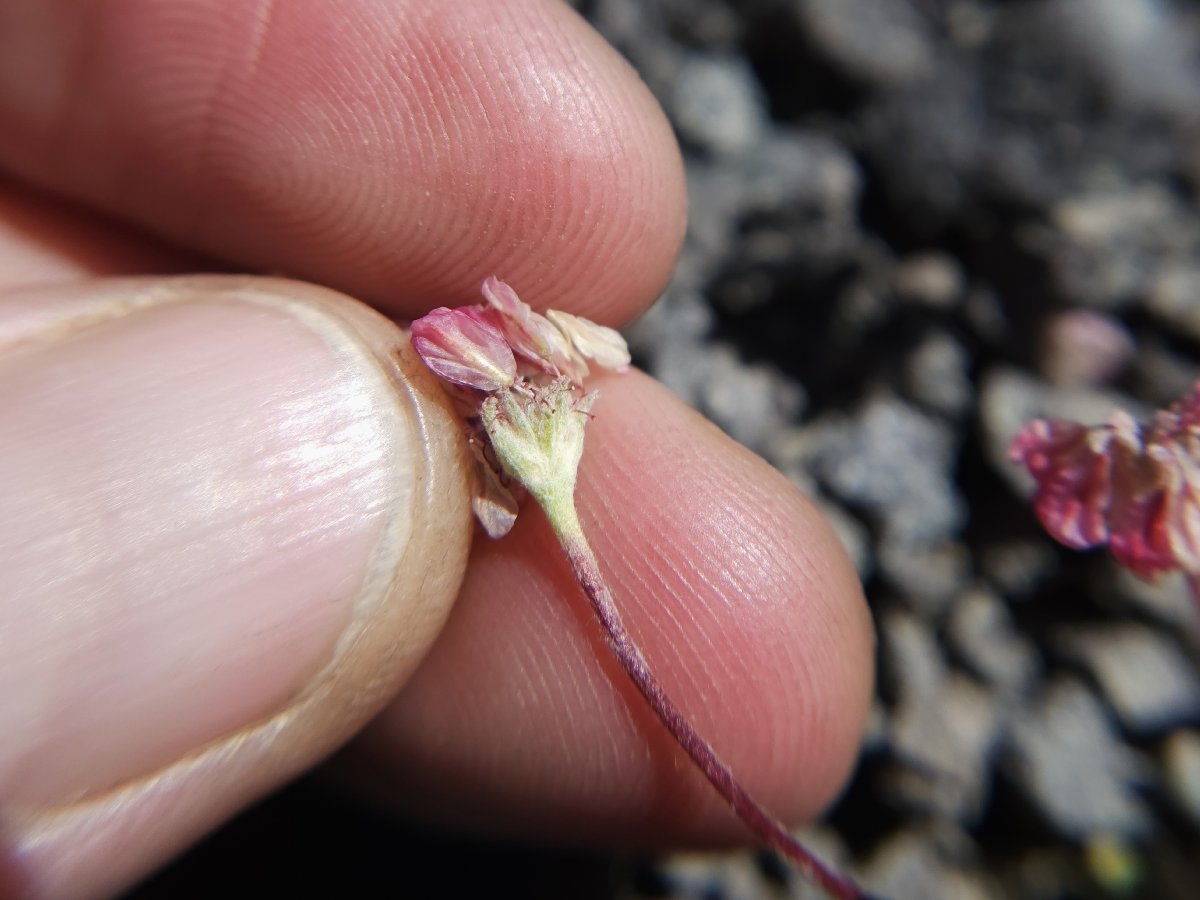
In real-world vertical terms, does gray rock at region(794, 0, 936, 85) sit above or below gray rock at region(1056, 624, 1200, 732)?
above

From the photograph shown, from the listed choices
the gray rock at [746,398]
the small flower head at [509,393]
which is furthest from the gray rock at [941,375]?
the small flower head at [509,393]

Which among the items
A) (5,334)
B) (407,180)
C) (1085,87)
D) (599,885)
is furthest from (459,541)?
(1085,87)

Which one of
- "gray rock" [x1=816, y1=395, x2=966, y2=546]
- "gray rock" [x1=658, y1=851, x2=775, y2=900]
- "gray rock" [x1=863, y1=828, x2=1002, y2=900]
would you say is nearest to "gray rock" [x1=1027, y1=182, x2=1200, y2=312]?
"gray rock" [x1=816, y1=395, x2=966, y2=546]

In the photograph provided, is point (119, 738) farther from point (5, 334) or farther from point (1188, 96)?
point (1188, 96)

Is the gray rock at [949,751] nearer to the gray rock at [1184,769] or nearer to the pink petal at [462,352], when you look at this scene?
the gray rock at [1184,769]

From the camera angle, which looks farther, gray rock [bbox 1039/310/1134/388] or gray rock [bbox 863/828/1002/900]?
gray rock [bbox 1039/310/1134/388]

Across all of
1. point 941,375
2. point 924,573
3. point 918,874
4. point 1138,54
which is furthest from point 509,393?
point 1138,54

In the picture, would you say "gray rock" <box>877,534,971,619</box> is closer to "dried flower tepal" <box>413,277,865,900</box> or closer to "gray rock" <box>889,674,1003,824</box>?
"gray rock" <box>889,674,1003,824</box>
